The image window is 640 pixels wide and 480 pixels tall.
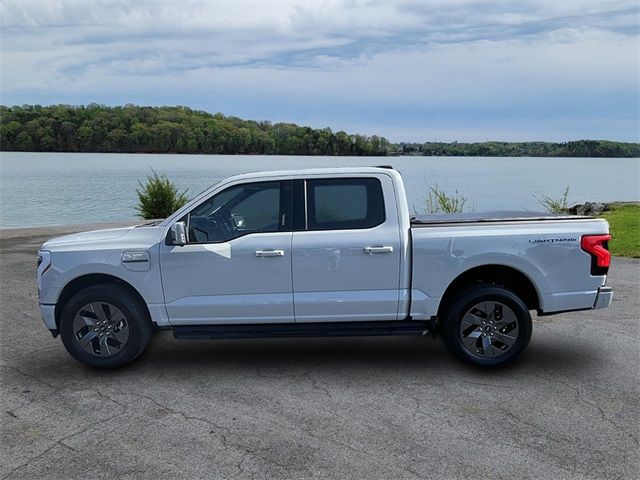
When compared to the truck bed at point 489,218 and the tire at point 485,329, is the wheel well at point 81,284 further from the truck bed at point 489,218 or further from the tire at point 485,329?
the tire at point 485,329

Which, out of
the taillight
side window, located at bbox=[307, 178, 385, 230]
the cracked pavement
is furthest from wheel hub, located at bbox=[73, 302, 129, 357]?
the taillight

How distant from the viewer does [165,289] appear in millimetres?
5723

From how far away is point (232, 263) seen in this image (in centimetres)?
563

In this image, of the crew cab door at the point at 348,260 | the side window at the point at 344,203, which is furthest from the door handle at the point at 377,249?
the side window at the point at 344,203

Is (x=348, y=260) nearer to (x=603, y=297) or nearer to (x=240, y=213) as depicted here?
(x=240, y=213)

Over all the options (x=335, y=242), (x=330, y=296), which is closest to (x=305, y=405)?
(x=330, y=296)

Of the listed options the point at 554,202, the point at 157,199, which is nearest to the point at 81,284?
the point at 157,199

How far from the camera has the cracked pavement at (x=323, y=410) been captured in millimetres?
3936

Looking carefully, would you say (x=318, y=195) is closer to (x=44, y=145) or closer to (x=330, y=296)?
(x=330, y=296)

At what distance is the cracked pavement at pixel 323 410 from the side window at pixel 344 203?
1.41 m

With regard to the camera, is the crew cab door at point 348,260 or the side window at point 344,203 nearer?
the crew cab door at point 348,260

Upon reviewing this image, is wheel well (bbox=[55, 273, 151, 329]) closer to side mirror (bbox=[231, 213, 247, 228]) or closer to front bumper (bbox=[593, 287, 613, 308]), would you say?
side mirror (bbox=[231, 213, 247, 228])

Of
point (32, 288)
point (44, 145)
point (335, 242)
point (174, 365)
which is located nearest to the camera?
point (335, 242)

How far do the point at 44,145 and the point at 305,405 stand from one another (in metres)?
36.6
